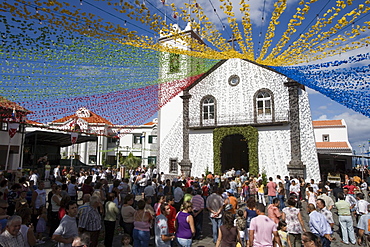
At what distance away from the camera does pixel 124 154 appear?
42.4m

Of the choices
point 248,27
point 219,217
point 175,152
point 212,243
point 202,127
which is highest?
point 248,27

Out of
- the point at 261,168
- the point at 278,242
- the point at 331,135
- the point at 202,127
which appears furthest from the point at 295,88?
the point at 331,135

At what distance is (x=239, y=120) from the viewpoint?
20594 mm

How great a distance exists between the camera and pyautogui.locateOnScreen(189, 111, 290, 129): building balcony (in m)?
19.1

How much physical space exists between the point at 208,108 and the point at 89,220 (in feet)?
56.9

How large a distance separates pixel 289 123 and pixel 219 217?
13.4 meters

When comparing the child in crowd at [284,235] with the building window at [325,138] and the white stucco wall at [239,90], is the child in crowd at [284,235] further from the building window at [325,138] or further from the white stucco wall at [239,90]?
the building window at [325,138]

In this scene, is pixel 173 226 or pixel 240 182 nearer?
pixel 173 226

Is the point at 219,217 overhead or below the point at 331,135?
below

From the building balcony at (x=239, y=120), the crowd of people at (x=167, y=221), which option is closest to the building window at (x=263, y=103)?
the building balcony at (x=239, y=120)

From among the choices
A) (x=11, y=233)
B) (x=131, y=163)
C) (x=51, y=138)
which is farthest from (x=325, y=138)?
(x=11, y=233)

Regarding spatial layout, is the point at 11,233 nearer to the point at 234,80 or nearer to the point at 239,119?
the point at 239,119

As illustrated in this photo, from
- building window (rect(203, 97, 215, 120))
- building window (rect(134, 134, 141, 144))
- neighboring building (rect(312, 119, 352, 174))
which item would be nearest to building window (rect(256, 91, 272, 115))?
building window (rect(203, 97, 215, 120))

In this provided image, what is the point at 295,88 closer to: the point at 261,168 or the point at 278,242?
the point at 261,168
